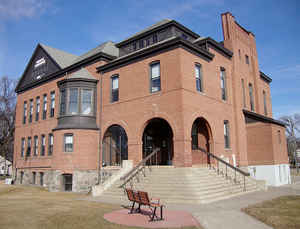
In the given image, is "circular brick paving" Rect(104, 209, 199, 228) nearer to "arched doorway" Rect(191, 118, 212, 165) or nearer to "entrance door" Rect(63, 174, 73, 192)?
"arched doorway" Rect(191, 118, 212, 165)

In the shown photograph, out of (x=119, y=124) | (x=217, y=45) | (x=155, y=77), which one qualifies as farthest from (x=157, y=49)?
(x=119, y=124)

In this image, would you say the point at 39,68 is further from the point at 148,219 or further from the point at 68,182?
the point at 148,219

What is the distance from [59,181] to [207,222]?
13.9 metres

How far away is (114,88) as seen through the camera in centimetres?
2061

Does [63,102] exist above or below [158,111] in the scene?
above

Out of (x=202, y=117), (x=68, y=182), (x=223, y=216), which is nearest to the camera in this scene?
(x=223, y=216)

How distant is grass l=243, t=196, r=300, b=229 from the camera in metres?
8.17

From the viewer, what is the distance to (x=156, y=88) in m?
17.7

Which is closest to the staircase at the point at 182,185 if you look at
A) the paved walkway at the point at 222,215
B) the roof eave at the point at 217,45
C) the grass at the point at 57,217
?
the paved walkway at the point at 222,215

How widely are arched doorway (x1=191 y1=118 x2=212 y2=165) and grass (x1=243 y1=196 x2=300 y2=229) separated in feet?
22.4

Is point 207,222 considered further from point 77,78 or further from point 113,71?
point 77,78

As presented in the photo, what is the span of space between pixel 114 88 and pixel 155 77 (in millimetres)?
4342

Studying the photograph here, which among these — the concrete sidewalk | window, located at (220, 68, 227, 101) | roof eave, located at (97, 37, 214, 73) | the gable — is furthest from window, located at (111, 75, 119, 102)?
the concrete sidewalk

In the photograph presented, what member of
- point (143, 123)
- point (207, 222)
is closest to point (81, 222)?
point (207, 222)
